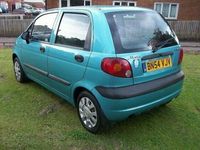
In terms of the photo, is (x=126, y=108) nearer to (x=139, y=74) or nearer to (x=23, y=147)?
(x=139, y=74)

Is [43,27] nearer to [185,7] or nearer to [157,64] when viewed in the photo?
[157,64]

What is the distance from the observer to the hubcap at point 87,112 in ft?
12.0

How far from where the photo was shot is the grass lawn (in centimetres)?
352

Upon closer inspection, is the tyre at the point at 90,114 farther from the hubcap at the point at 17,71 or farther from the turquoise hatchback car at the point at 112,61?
the hubcap at the point at 17,71

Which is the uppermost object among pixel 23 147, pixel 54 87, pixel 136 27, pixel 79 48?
pixel 136 27

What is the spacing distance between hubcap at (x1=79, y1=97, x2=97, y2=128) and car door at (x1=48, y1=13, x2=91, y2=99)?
323mm

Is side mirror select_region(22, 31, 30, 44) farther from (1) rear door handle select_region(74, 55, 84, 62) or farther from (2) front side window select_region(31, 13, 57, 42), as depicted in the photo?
(1) rear door handle select_region(74, 55, 84, 62)

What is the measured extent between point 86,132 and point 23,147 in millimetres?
879

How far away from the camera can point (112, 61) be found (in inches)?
127

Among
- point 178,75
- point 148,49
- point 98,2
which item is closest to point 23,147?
point 148,49

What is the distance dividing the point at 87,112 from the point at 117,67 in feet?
2.96

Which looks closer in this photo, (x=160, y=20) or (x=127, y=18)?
(x=127, y=18)

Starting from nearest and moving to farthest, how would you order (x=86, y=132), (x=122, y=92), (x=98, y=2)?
(x=122, y=92), (x=86, y=132), (x=98, y=2)

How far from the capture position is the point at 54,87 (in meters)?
4.46
